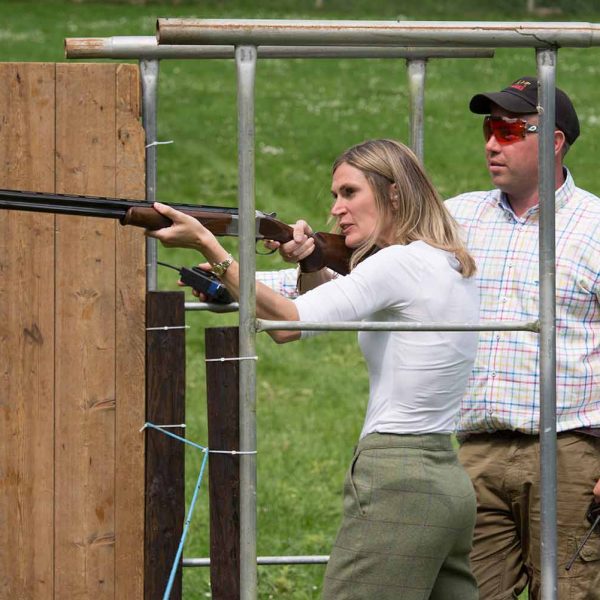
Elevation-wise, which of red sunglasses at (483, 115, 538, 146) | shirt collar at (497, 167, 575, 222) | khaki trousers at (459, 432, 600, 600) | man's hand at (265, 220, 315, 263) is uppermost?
red sunglasses at (483, 115, 538, 146)

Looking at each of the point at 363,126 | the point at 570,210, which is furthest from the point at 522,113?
the point at 363,126

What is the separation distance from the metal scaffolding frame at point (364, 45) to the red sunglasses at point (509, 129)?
0.98m

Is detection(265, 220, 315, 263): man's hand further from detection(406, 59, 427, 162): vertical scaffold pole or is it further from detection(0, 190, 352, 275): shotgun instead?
detection(406, 59, 427, 162): vertical scaffold pole

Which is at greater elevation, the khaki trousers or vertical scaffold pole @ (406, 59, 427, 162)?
vertical scaffold pole @ (406, 59, 427, 162)

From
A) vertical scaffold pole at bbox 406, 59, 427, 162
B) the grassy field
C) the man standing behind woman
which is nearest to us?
the man standing behind woman

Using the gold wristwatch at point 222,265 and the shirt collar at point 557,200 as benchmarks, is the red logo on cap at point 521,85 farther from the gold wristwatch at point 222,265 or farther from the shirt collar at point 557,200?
the gold wristwatch at point 222,265

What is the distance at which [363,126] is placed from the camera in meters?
19.3

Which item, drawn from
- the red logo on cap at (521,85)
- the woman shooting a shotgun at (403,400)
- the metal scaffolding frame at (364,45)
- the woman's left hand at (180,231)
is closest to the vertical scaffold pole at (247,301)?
the metal scaffolding frame at (364,45)

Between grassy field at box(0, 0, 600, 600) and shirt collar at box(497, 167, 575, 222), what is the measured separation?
2.48 meters

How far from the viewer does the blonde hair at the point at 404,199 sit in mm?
3998

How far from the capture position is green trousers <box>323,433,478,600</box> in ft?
12.6

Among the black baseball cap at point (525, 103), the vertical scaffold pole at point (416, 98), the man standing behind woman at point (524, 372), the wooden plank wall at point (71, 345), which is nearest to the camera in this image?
the wooden plank wall at point (71, 345)

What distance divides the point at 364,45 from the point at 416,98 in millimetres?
1340

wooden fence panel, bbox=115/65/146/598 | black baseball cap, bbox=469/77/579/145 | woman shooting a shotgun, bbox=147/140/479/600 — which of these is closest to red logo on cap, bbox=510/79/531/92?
black baseball cap, bbox=469/77/579/145
